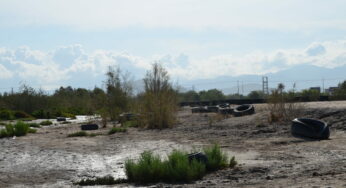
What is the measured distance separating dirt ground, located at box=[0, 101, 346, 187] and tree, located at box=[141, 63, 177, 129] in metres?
3.78

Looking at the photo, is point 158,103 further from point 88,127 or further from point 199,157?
point 199,157

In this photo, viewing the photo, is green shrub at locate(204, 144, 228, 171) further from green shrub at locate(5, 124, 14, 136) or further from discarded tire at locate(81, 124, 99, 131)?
discarded tire at locate(81, 124, 99, 131)

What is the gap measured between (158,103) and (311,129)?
1216cm

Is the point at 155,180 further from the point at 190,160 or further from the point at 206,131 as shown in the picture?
the point at 206,131

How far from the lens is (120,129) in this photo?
27.0 metres

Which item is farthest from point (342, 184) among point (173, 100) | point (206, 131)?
point (173, 100)

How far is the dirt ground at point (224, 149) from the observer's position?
10.9 metres

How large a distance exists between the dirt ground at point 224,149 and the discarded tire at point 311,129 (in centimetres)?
40

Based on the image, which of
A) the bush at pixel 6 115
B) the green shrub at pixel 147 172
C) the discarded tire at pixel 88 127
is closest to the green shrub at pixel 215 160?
the green shrub at pixel 147 172

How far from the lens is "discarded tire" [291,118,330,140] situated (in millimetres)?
17438

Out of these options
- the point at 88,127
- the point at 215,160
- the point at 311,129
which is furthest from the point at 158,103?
the point at 215,160

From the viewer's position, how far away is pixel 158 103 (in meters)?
29.0

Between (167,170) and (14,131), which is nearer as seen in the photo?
(167,170)

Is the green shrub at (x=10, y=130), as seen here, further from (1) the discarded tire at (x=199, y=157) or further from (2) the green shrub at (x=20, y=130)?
(1) the discarded tire at (x=199, y=157)
